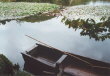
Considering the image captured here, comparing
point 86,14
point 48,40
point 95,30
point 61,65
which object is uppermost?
point 95,30

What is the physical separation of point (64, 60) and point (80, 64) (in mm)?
749

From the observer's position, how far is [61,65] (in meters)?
8.28

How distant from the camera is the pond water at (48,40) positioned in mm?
11258

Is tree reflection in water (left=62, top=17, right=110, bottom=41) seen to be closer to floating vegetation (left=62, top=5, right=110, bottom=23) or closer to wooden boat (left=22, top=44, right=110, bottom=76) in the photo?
wooden boat (left=22, top=44, right=110, bottom=76)

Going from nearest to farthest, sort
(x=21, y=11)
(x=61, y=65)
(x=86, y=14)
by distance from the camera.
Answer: (x=61, y=65), (x=86, y=14), (x=21, y=11)

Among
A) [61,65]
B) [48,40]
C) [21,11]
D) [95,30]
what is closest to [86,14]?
[21,11]

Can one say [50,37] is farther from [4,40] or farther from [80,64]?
[80,64]

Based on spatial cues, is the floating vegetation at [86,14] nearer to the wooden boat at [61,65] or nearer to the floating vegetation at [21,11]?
the floating vegetation at [21,11]

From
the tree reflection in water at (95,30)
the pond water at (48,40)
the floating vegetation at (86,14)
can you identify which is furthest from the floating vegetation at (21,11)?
the tree reflection in water at (95,30)

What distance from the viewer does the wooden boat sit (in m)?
8.02

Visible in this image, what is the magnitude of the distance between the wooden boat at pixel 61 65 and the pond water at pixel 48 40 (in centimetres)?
97

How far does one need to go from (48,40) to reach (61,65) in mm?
5078

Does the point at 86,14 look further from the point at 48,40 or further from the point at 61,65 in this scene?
the point at 61,65

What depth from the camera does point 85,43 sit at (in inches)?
500
